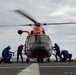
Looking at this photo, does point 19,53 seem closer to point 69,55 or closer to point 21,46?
point 21,46

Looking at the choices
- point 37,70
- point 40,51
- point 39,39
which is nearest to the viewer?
point 37,70

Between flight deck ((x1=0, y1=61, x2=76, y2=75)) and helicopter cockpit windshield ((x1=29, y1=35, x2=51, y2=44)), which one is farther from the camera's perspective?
helicopter cockpit windshield ((x1=29, y1=35, x2=51, y2=44))

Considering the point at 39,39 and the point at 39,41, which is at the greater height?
the point at 39,39

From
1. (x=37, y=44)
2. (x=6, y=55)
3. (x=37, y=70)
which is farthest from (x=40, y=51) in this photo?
(x=37, y=70)

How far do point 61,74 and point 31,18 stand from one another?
19589 mm

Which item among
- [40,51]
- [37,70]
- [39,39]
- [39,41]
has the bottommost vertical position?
[37,70]

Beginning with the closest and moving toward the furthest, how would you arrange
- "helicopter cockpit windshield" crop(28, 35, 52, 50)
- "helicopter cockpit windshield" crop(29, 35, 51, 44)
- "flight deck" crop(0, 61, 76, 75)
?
"flight deck" crop(0, 61, 76, 75), "helicopter cockpit windshield" crop(28, 35, 52, 50), "helicopter cockpit windshield" crop(29, 35, 51, 44)

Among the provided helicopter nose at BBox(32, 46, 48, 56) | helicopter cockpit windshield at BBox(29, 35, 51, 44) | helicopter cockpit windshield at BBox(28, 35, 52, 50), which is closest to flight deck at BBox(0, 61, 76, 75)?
helicopter nose at BBox(32, 46, 48, 56)

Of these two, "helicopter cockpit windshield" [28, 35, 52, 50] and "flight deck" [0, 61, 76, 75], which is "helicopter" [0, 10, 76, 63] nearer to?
"helicopter cockpit windshield" [28, 35, 52, 50]

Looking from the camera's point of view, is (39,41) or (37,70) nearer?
(37,70)

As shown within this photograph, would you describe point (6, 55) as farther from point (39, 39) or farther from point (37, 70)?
point (37, 70)

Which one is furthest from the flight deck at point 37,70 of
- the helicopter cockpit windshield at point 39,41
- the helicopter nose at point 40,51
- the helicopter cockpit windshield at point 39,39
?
the helicopter cockpit windshield at point 39,39

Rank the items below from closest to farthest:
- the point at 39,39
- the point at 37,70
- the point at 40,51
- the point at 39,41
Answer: the point at 37,70 < the point at 40,51 < the point at 39,41 < the point at 39,39

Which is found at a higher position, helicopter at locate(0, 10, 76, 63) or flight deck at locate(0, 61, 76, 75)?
helicopter at locate(0, 10, 76, 63)
